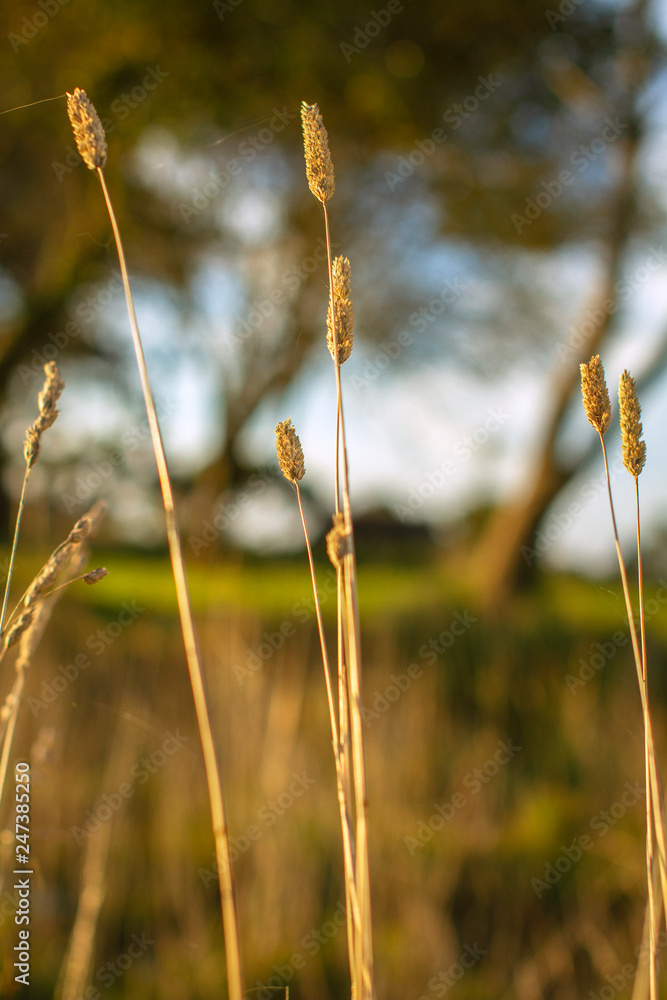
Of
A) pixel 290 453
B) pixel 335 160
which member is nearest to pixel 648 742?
pixel 290 453

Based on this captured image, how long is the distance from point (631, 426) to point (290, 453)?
253 millimetres

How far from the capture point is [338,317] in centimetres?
50

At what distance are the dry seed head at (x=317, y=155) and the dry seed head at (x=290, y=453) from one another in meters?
0.16

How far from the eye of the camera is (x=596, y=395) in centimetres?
Answer: 53

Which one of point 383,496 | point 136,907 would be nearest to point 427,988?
point 136,907

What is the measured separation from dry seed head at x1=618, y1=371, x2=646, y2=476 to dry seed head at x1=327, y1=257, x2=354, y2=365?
21cm

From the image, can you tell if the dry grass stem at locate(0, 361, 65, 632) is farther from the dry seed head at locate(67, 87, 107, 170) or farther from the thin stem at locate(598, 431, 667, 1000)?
the thin stem at locate(598, 431, 667, 1000)

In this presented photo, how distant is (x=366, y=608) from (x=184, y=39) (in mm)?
2754

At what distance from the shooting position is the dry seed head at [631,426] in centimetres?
53

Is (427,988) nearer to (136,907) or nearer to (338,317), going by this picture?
(136,907)

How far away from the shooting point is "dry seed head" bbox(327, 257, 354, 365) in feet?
1.65

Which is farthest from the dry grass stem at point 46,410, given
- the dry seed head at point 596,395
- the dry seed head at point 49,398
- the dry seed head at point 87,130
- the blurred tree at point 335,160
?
the blurred tree at point 335,160

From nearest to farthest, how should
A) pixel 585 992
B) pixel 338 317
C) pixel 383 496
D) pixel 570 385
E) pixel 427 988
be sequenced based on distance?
pixel 338 317, pixel 427 988, pixel 585 992, pixel 570 385, pixel 383 496

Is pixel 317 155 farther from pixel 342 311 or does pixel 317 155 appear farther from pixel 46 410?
pixel 46 410
